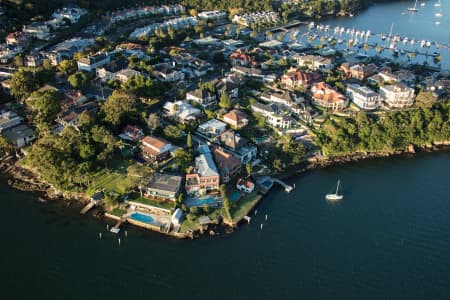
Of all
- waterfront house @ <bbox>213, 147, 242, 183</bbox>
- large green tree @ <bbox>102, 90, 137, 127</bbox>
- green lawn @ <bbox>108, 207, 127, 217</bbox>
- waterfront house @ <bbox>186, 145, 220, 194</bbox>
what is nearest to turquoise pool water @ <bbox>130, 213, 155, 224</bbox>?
green lawn @ <bbox>108, 207, 127, 217</bbox>

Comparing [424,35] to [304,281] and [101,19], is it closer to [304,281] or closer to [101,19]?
[101,19]

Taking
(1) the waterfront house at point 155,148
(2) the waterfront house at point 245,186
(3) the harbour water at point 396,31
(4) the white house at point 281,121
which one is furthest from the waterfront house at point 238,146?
(3) the harbour water at point 396,31

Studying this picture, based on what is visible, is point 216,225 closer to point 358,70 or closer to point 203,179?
point 203,179

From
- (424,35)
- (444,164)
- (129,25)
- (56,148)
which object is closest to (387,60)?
(424,35)

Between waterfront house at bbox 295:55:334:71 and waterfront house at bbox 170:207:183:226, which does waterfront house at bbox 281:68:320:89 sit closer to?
waterfront house at bbox 295:55:334:71

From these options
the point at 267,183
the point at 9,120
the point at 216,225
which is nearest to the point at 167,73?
the point at 9,120
